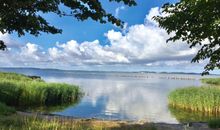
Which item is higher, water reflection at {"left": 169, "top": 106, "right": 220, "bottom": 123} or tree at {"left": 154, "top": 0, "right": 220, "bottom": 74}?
tree at {"left": 154, "top": 0, "right": 220, "bottom": 74}

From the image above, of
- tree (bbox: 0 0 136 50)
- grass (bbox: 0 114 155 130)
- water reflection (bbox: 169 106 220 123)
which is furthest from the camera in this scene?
water reflection (bbox: 169 106 220 123)

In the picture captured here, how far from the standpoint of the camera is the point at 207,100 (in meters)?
41.0

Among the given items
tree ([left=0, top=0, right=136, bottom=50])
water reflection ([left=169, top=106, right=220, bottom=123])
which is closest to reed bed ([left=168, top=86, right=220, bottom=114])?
water reflection ([left=169, top=106, right=220, bottom=123])

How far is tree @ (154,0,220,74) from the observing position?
14.3 meters

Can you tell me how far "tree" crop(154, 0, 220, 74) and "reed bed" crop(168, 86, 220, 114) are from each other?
22630 mm

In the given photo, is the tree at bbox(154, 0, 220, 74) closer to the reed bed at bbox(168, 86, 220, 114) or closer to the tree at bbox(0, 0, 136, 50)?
the tree at bbox(0, 0, 136, 50)

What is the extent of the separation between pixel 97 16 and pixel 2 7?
2701 mm

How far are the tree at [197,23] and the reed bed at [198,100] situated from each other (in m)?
22.6

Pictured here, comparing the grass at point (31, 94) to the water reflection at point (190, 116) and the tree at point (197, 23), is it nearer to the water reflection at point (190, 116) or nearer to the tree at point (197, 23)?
the water reflection at point (190, 116)

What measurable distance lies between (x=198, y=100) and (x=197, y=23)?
2745cm

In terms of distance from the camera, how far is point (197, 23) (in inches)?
629

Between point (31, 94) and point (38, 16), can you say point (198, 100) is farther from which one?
point (38, 16)

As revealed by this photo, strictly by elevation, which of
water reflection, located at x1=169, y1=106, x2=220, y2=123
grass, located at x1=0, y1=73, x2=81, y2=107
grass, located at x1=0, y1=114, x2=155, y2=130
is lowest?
water reflection, located at x1=169, y1=106, x2=220, y2=123

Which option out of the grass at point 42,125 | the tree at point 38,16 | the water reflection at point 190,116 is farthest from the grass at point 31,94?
the tree at point 38,16
